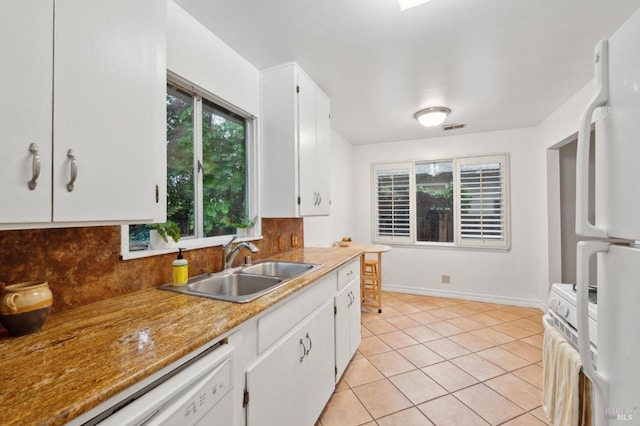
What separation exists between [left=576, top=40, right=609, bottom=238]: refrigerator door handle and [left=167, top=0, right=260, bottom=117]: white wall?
177 centimetres

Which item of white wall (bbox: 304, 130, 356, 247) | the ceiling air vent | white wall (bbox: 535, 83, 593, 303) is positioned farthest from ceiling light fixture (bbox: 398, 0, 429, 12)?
white wall (bbox: 535, 83, 593, 303)

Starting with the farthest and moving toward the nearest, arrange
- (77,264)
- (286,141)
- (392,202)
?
(392,202), (286,141), (77,264)

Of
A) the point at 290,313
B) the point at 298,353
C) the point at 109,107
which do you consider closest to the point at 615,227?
the point at 290,313

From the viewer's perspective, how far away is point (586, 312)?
0.79m

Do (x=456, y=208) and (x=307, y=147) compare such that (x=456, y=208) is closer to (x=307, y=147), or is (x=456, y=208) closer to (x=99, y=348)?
(x=307, y=147)

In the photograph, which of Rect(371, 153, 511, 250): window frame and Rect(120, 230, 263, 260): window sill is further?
Rect(371, 153, 511, 250): window frame

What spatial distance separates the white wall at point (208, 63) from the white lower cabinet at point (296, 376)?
1.54m

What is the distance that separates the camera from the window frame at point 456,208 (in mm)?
3666

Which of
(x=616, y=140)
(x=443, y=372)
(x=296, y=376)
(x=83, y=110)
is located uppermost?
(x=83, y=110)

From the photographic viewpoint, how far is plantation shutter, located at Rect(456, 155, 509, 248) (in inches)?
145

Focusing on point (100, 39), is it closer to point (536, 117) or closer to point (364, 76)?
point (364, 76)

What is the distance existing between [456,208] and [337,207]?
1734mm

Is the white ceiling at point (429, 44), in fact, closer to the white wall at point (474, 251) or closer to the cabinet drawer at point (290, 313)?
the white wall at point (474, 251)

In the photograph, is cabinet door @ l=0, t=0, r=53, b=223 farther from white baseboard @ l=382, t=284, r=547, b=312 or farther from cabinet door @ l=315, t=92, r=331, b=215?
white baseboard @ l=382, t=284, r=547, b=312
